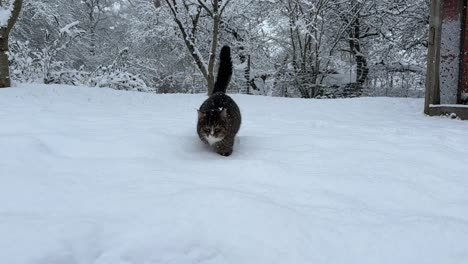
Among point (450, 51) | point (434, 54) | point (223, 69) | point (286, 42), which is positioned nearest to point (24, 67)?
point (223, 69)

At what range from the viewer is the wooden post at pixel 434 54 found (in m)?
6.90

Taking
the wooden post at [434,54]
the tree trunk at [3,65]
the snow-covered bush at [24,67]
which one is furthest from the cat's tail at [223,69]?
→ the snow-covered bush at [24,67]

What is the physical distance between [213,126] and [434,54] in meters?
5.46

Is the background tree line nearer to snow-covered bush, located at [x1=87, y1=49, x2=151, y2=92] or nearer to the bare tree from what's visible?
the bare tree

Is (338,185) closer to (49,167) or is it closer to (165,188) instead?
(165,188)

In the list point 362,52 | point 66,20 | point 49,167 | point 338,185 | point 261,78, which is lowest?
point 338,185

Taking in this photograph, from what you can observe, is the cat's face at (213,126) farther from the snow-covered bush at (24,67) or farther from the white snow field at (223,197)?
the snow-covered bush at (24,67)

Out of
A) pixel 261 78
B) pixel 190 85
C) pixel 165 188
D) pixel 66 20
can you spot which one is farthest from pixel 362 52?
pixel 165 188

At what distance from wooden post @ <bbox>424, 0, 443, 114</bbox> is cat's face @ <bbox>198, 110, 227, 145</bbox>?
204 inches

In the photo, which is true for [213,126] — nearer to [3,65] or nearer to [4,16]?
[3,65]

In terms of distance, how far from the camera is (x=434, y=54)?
6992 millimetres

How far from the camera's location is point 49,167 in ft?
8.63

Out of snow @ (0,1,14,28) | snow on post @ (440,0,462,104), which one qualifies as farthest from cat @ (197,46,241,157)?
snow @ (0,1,14,28)

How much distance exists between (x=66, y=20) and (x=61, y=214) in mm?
19362
